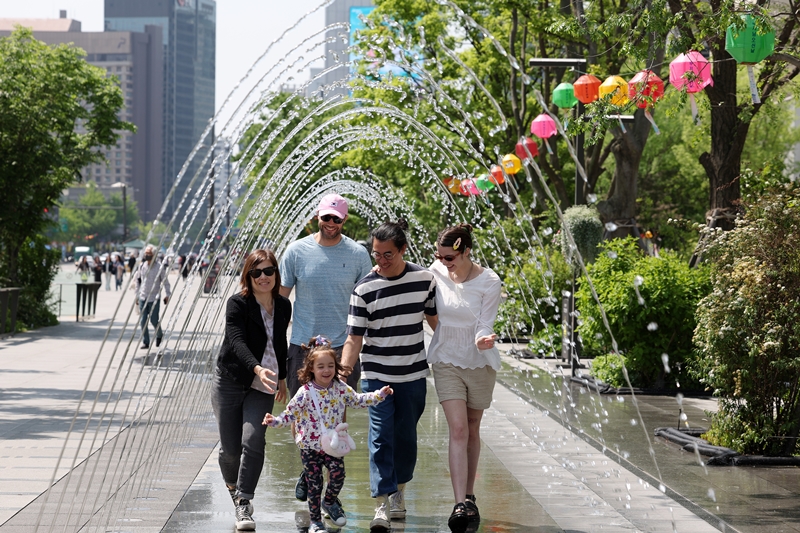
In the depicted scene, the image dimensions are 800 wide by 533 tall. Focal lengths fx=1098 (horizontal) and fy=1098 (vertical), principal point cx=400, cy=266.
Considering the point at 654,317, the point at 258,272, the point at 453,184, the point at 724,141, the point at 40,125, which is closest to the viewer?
the point at 258,272

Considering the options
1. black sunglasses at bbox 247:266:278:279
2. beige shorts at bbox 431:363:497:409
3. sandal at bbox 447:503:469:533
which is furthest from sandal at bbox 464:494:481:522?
black sunglasses at bbox 247:266:278:279

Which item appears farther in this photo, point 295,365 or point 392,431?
point 295,365

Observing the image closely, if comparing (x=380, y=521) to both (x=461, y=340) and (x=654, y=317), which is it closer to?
(x=461, y=340)

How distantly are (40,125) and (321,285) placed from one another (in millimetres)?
16614

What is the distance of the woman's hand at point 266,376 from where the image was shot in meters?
6.08

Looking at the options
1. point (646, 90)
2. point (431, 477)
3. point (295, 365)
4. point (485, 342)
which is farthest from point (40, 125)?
point (485, 342)

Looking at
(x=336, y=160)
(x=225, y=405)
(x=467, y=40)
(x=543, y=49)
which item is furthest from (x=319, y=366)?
(x=336, y=160)

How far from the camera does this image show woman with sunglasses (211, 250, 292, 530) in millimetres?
6246

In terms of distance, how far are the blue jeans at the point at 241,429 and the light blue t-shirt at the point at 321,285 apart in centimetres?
69

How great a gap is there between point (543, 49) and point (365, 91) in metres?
7.05

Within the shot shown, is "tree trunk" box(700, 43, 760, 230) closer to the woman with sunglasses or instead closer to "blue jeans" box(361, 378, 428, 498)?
"blue jeans" box(361, 378, 428, 498)

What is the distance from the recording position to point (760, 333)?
8508mm

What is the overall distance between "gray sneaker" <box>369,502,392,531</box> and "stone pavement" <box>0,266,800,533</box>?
14cm

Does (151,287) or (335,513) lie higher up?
(151,287)
